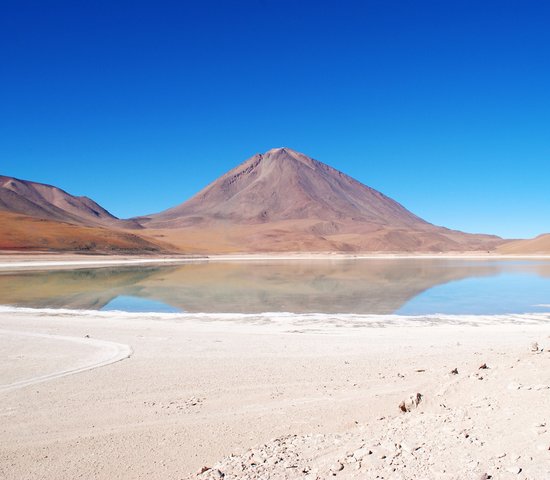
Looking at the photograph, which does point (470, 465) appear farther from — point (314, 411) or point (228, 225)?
point (228, 225)

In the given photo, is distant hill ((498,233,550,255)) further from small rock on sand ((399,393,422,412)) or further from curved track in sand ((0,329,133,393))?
small rock on sand ((399,393,422,412))

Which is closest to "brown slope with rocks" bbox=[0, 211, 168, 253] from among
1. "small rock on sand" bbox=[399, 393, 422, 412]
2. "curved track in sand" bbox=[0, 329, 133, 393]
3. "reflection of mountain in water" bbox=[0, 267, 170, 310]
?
"reflection of mountain in water" bbox=[0, 267, 170, 310]

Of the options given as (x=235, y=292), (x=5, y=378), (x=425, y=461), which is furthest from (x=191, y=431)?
(x=235, y=292)

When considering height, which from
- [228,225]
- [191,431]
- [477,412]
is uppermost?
[228,225]

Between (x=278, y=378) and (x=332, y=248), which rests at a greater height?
(x=332, y=248)

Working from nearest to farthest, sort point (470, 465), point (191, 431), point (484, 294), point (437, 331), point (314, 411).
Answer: point (470, 465), point (191, 431), point (314, 411), point (437, 331), point (484, 294)

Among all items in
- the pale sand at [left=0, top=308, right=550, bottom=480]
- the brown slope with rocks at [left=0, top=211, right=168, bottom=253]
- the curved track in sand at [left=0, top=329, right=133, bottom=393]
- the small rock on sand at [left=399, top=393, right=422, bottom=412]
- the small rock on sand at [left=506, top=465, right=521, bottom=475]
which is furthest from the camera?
the brown slope with rocks at [left=0, top=211, right=168, bottom=253]
